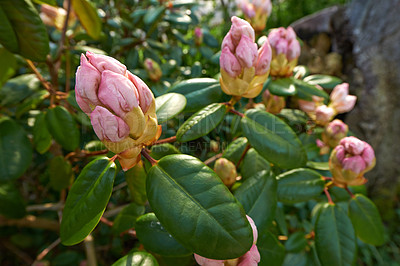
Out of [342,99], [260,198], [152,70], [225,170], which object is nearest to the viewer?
[260,198]

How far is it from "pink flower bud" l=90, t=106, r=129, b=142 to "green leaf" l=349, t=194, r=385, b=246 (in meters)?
0.68

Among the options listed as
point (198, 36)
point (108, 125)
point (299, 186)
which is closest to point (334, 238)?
point (299, 186)

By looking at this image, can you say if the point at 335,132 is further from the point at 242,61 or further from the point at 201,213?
the point at 201,213

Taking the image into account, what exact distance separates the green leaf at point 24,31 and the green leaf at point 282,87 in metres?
0.59

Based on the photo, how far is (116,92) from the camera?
0.36 metres

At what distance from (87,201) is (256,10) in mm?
881

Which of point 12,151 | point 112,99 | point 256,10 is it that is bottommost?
point 12,151

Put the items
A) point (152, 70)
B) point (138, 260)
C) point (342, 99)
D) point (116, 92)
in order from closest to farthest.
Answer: point (116, 92)
point (138, 260)
point (342, 99)
point (152, 70)

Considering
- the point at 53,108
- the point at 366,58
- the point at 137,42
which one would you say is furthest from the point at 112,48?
the point at 366,58

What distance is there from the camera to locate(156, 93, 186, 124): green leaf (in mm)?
516

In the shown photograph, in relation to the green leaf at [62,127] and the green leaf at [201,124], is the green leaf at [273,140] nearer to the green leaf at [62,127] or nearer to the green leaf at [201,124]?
the green leaf at [201,124]

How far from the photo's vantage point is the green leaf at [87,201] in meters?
0.40

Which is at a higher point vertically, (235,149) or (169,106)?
(169,106)

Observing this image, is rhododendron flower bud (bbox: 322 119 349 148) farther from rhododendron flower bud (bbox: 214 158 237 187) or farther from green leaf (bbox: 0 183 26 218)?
green leaf (bbox: 0 183 26 218)
